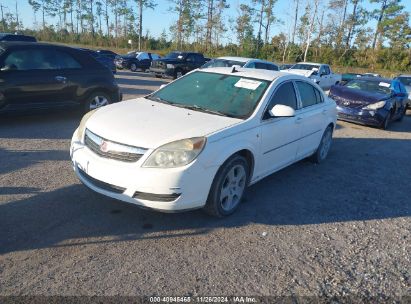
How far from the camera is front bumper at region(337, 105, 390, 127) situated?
10125 millimetres

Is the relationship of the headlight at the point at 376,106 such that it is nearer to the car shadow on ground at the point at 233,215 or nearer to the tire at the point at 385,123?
the tire at the point at 385,123

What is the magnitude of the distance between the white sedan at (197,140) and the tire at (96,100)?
3.31 metres

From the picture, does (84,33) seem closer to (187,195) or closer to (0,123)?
(0,123)

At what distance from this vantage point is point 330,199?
4.89 metres

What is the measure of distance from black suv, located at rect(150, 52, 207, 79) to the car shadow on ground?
51.5 ft

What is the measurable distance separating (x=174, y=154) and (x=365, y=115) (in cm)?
823

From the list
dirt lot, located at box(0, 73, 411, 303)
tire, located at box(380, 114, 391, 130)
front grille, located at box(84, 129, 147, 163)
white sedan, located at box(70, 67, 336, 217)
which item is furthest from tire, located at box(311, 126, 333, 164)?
tire, located at box(380, 114, 391, 130)

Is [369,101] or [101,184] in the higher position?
[369,101]

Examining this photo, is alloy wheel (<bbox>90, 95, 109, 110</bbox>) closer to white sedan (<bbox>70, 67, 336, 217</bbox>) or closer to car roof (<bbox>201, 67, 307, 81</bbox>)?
white sedan (<bbox>70, 67, 336, 217</bbox>)

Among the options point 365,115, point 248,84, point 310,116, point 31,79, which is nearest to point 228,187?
point 248,84

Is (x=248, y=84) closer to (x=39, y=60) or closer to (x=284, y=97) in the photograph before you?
(x=284, y=97)

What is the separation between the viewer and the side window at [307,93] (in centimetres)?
534

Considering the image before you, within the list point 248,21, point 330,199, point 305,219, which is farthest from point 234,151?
point 248,21

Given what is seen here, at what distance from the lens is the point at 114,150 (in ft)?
11.7
